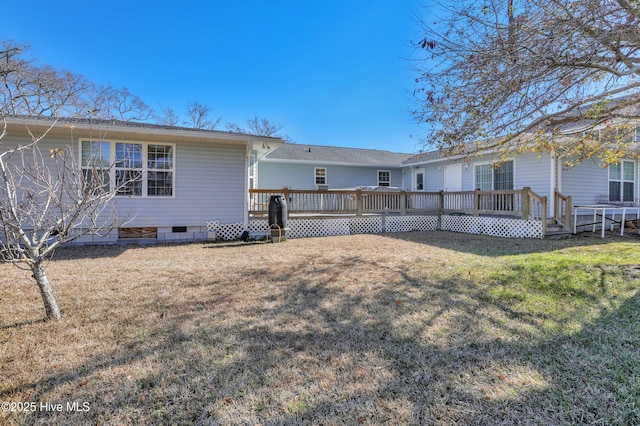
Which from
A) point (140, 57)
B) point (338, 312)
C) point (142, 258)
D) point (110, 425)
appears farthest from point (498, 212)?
point (140, 57)

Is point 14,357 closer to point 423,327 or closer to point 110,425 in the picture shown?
point 110,425

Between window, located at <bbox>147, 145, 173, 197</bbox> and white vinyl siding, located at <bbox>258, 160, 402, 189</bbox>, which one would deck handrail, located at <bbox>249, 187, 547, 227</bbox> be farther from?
white vinyl siding, located at <bbox>258, 160, 402, 189</bbox>

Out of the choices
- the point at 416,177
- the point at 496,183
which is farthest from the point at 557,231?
the point at 416,177

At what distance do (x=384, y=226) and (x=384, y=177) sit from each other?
668 cm

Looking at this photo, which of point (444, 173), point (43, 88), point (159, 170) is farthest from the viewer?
point (43, 88)

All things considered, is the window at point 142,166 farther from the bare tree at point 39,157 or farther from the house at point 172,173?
the bare tree at point 39,157

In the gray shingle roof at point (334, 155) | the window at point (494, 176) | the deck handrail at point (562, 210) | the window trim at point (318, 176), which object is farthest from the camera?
the window trim at point (318, 176)

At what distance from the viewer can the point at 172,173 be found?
8.39 metres

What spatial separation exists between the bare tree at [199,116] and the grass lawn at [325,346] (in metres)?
25.9

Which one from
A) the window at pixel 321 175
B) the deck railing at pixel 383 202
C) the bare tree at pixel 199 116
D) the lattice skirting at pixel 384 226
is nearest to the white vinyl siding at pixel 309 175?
the window at pixel 321 175

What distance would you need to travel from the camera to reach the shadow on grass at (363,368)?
1801mm

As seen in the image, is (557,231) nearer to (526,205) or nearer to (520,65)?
(526,205)

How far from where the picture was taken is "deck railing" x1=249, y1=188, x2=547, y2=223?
9539mm

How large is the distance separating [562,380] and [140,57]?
21113mm
